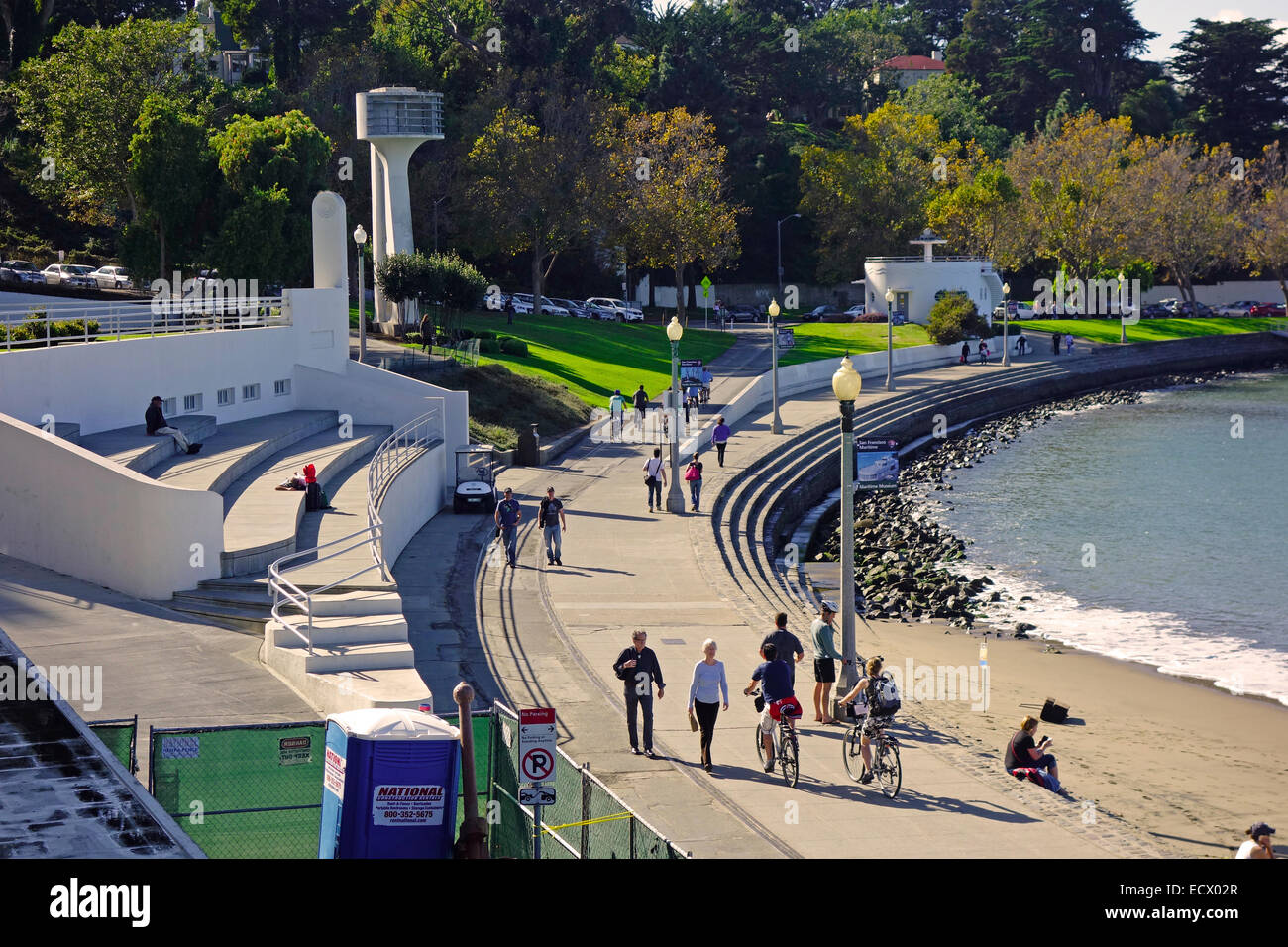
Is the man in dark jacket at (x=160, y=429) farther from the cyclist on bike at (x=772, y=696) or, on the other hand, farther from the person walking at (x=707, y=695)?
the cyclist on bike at (x=772, y=696)

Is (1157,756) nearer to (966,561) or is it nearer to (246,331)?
(966,561)

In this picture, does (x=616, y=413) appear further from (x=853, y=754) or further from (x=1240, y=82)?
(x=1240, y=82)

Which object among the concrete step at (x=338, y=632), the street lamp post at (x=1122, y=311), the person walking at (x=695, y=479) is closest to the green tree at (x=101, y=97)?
the person walking at (x=695, y=479)

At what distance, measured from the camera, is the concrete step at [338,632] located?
56.1 ft

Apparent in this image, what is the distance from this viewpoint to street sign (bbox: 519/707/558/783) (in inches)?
413

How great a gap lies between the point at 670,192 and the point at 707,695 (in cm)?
5925

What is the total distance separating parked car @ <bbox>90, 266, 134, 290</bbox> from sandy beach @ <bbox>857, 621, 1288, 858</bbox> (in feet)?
122

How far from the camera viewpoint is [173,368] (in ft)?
96.9

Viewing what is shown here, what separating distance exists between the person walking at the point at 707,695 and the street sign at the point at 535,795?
4589 millimetres

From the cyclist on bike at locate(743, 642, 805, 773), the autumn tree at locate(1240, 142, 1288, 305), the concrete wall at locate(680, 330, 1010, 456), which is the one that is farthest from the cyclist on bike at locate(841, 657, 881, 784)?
the autumn tree at locate(1240, 142, 1288, 305)

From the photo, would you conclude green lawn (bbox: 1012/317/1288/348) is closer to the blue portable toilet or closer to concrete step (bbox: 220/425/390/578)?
concrete step (bbox: 220/425/390/578)

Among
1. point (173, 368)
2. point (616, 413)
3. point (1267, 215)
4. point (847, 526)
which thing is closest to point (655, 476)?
point (173, 368)
